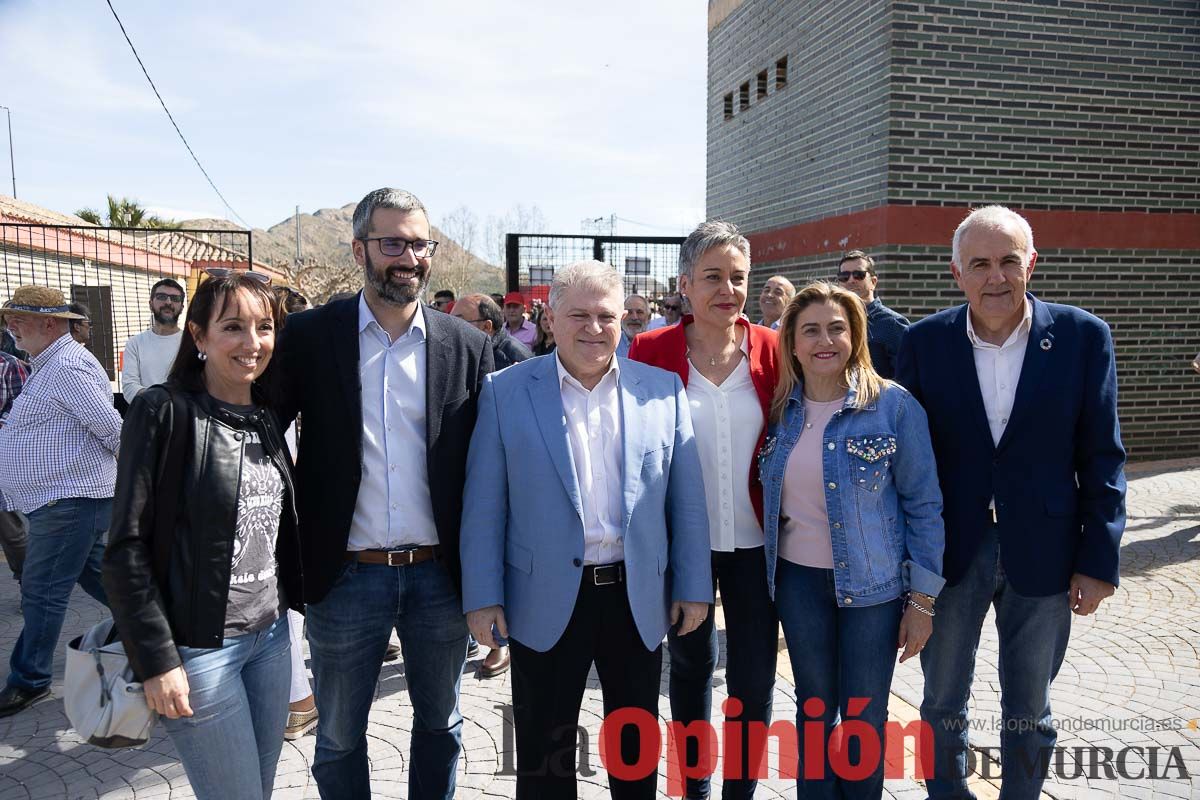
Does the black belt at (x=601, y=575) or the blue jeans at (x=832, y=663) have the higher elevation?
the black belt at (x=601, y=575)

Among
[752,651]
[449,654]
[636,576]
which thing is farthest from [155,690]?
[752,651]

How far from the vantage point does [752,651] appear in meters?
2.87

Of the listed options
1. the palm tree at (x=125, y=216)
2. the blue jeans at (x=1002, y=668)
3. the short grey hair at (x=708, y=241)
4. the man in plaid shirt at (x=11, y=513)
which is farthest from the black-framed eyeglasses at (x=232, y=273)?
the palm tree at (x=125, y=216)

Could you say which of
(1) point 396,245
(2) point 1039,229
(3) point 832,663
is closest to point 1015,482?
(3) point 832,663

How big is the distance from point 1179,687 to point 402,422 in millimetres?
4045

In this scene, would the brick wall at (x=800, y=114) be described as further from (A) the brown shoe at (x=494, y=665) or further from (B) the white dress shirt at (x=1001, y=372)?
(A) the brown shoe at (x=494, y=665)

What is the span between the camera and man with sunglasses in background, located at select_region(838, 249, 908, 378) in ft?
15.3

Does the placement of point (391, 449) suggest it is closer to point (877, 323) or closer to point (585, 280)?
point (585, 280)

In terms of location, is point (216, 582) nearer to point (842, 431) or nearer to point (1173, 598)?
point (842, 431)

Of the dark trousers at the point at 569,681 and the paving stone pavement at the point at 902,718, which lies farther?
the paving stone pavement at the point at 902,718

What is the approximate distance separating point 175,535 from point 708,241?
6.37 feet

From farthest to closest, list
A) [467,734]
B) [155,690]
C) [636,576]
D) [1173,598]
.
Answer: [1173,598] → [467,734] → [636,576] → [155,690]

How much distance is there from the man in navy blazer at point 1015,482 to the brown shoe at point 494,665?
2336 millimetres

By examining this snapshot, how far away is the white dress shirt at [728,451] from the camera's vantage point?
2859 millimetres
